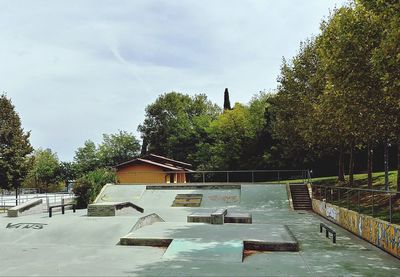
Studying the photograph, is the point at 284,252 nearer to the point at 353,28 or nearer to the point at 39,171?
the point at 353,28

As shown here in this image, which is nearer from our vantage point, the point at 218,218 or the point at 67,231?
the point at 67,231

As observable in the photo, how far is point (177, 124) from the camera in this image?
237 ft

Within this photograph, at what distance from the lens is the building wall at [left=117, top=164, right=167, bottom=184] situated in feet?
145

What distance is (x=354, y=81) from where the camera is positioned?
16.4m

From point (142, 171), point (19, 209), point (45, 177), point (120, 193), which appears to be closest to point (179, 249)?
point (19, 209)

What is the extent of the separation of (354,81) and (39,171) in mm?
63074

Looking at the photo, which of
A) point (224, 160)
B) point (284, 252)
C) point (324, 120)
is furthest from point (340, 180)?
point (224, 160)

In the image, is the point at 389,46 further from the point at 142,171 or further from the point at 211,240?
the point at 142,171

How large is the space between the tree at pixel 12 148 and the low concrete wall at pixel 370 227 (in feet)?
105

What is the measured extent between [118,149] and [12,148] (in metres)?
38.0

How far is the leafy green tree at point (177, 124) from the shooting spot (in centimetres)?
6881

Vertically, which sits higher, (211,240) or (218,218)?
(218,218)

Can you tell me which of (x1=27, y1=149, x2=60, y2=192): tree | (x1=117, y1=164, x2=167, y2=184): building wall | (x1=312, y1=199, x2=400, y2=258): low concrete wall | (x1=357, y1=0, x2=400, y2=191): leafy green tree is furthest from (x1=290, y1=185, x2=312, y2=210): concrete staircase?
(x1=27, y1=149, x2=60, y2=192): tree

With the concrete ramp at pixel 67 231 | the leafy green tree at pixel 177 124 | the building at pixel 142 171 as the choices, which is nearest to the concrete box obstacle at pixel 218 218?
the concrete ramp at pixel 67 231
